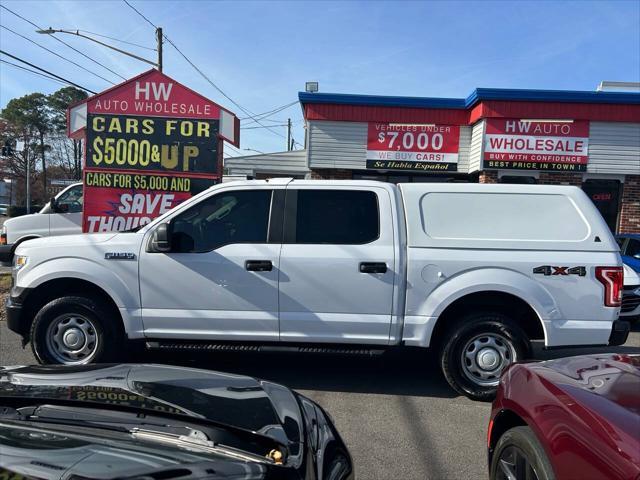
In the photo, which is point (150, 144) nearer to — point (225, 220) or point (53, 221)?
point (53, 221)

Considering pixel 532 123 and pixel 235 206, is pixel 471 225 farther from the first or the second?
pixel 532 123

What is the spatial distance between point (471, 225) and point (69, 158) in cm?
7059

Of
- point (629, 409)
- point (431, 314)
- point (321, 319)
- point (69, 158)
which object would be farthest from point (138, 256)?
point (69, 158)

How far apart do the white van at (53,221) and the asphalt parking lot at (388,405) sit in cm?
496

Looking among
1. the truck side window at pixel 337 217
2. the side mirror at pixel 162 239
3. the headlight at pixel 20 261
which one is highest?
the truck side window at pixel 337 217

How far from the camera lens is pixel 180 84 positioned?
9.03 meters

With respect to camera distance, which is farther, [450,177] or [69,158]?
[69,158]

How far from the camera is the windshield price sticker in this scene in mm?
8883

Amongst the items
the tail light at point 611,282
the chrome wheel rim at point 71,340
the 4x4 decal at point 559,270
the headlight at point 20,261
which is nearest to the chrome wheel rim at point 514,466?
the 4x4 decal at point 559,270

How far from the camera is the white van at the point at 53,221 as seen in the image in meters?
11.4

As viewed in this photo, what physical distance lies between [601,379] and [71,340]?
4730 millimetres

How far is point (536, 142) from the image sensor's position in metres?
14.0

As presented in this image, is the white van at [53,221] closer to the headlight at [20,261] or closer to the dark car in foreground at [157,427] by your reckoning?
the headlight at [20,261]

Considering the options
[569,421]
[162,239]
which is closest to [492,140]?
[162,239]
